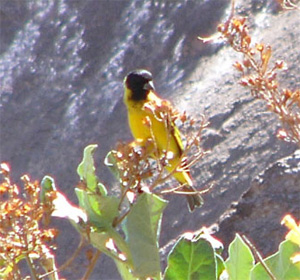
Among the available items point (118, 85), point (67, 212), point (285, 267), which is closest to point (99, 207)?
point (67, 212)

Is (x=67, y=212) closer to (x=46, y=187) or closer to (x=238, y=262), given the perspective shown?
(x=46, y=187)

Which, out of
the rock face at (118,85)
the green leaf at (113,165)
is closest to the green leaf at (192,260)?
the green leaf at (113,165)

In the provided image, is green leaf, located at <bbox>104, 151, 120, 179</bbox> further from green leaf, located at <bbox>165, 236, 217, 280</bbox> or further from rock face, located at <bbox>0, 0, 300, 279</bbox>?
rock face, located at <bbox>0, 0, 300, 279</bbox>

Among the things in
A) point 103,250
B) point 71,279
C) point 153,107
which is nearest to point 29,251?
point 103,250

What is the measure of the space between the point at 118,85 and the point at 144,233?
721 cm

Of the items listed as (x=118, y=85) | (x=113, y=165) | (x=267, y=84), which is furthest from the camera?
(x=118, y=85)

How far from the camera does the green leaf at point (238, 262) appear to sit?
1.50 m

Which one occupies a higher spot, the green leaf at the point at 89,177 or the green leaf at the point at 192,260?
the green leaf at the point at 89,177

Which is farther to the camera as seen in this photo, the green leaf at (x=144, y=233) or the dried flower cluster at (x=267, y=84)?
the green leaf at (x=144, y=233)

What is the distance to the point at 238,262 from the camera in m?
1.51

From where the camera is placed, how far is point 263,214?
3836 mm

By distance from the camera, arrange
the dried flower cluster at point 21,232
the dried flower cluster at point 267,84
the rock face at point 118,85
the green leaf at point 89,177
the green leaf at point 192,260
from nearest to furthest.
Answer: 1. the dried flower cluster at point 267,84
2. the dried flower cluster at point 21,232
3. the green leaf at point 192,260
4. the green leaf at point 89,177
5. the rock face at point 118,85

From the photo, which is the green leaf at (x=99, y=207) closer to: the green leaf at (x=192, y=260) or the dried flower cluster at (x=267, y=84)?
the green leaf at (x=192, y=260)

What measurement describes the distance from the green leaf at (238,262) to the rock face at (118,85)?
5205 millimetres
